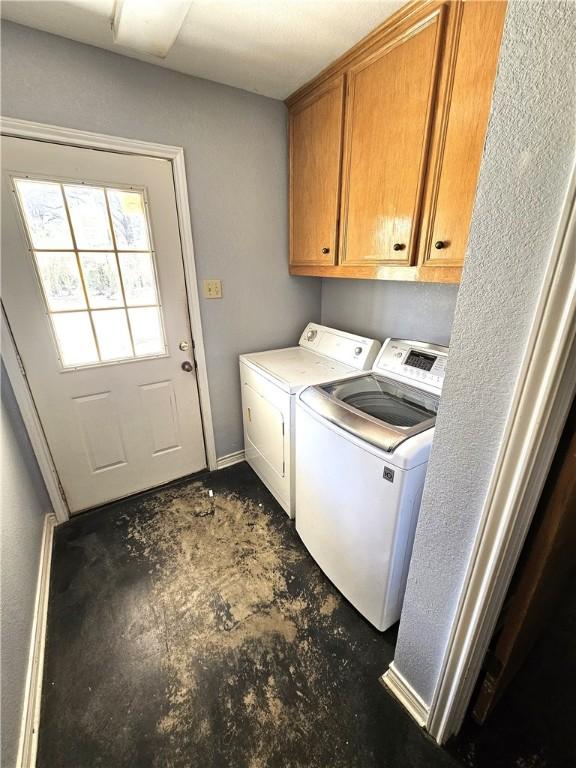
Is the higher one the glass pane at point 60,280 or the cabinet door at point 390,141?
the cabinet door at point 390,141

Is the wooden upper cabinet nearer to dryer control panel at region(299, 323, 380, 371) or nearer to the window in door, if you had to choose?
dryer control panel at region(299, 323, 380, 371)

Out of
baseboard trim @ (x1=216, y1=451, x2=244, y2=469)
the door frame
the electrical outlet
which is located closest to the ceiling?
the door frame

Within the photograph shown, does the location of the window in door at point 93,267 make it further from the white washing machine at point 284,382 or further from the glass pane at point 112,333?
the white washing machine at point 284,382

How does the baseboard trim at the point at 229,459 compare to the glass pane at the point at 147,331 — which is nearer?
the glass pane at the point at 147,331

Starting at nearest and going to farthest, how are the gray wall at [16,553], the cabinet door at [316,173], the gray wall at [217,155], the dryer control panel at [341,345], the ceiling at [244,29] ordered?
the gray wall at [16,553] → the ceiling at [244,29] → the gray wall at [217,155] → the cabinet door at [316,173] → the dryer control panel at [341,345]

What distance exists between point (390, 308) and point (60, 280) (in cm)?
179

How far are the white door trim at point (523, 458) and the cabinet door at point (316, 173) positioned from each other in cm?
135

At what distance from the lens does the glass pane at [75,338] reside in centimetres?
166

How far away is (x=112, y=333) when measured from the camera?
5.87ft

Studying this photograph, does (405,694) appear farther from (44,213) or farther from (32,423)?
(44,213)

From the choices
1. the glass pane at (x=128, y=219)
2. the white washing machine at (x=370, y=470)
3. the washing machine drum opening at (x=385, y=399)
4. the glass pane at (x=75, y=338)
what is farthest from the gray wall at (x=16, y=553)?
the washing machine drum opening at (x=385, y=399)

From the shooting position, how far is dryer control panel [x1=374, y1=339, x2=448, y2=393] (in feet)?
4.92

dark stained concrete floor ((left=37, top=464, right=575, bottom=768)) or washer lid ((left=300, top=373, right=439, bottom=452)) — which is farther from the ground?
washer lid ((left=300, top=373, right=439, bottom=452))

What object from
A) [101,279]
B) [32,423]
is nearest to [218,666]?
[32,423]
